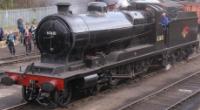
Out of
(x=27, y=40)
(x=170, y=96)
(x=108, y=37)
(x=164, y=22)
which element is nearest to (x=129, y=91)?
(x=170, y=96)

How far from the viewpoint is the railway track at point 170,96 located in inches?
472

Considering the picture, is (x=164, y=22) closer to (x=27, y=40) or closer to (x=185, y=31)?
(x=185, y=31)

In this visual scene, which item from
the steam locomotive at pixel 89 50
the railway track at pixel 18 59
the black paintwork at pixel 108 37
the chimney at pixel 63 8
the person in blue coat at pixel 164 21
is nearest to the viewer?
the steam locomotive at pixel 89 50

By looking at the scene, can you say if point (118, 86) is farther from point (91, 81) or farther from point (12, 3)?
point (12, 3)

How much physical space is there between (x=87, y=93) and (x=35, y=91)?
163 centimetres

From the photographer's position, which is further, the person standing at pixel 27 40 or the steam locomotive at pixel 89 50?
the person standing at pixel 27 40

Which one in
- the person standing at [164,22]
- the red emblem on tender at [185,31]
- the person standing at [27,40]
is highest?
the person standing at [164,22]

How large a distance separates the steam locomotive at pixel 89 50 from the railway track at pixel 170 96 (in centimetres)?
121

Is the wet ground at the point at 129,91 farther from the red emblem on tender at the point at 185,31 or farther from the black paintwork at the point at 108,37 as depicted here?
the red emblem on tender at the point at 185,31

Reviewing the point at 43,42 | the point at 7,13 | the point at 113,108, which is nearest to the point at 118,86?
the point at 113,108

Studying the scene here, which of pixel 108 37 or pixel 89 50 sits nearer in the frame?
pixel 89 50

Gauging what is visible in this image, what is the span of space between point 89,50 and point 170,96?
2.86 m

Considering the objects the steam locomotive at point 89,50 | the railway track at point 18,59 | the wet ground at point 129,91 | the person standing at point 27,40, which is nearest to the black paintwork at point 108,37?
the steam locomotive at point 89,50

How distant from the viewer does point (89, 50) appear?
12.5 m
